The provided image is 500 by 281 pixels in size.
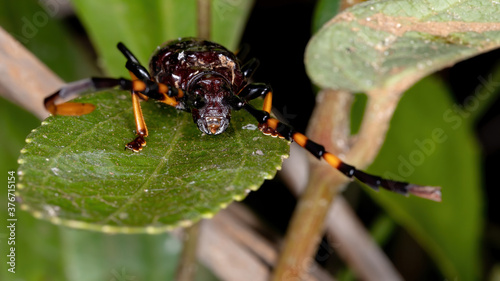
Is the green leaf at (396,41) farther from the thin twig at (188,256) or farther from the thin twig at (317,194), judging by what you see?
the thin twig at (188,256)

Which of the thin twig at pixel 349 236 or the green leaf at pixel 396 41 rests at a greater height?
the green leaf at pixel 396 41

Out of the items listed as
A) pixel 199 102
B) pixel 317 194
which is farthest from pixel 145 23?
pixel 317 194

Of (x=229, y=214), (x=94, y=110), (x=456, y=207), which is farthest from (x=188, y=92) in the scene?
(x=456, y=207)

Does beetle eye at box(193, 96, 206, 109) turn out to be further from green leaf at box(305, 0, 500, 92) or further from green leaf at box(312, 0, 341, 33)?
green leaf at box(312, 0, 341, 33)

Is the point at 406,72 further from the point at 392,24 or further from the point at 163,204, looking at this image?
the point at 163,204

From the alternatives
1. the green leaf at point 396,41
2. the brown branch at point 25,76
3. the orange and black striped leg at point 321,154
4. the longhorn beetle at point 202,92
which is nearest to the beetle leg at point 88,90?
the longhorn beetle at point 202,92

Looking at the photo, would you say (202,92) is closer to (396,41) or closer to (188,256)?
(396,41)

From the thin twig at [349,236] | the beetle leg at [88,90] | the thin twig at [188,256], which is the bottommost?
the thin twig at [349,236]
